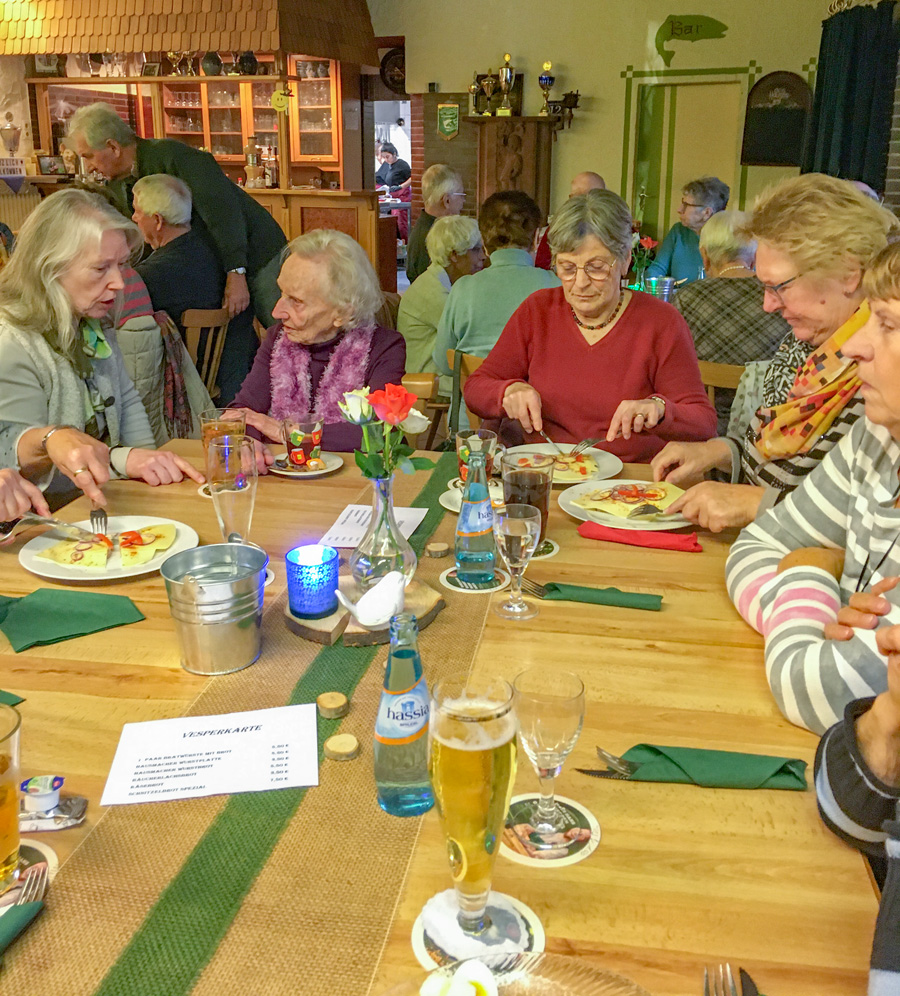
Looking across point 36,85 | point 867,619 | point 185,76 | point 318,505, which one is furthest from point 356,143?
point 867,619

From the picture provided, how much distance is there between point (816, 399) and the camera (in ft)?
5.77

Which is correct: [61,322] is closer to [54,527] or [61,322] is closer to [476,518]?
[54,527]

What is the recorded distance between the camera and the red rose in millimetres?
1352

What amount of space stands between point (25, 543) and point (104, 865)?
0.95 m

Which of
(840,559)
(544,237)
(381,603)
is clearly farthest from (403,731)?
(544,237)

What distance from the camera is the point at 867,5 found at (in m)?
5.59

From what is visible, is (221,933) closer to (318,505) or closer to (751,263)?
(318,505)

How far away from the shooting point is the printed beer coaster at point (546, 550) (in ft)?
5.43

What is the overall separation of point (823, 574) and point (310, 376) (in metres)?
1.77

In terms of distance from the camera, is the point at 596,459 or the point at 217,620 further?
the point at 596,459

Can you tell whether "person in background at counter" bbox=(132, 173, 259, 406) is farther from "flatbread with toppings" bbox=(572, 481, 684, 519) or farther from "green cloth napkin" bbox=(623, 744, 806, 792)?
"green cloth napkin" bbox=(623, 744, 806, 792)

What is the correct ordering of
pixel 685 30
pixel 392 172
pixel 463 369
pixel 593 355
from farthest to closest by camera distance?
pixel 392 172
pixel 685 30
pixel 463 369
pixel 593 355

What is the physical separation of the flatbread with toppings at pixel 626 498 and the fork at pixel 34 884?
1.21m

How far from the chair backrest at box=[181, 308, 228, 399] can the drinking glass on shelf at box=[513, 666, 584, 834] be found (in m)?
3.53
